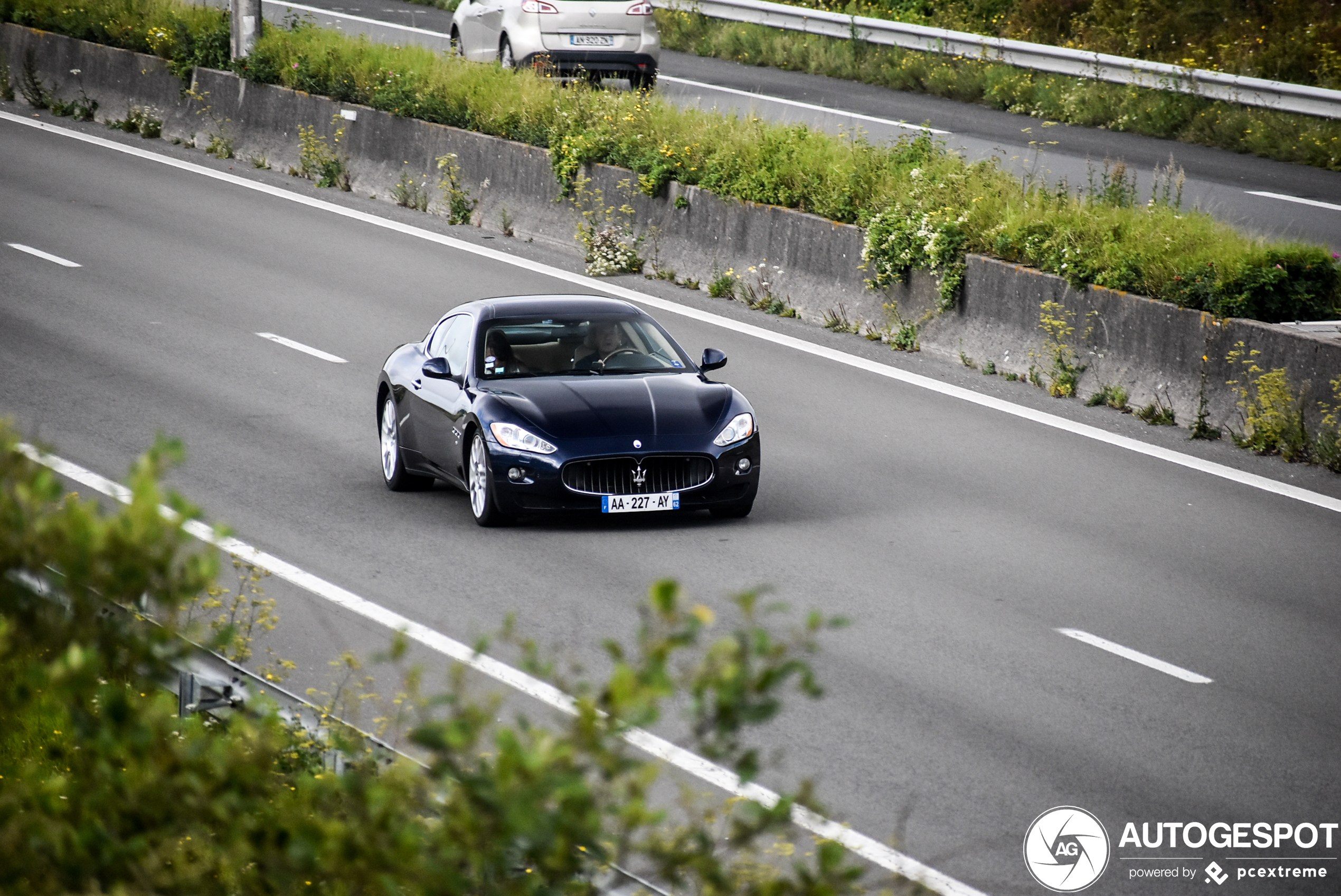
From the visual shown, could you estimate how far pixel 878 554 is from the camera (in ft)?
36.6

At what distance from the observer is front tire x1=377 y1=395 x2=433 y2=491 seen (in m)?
12.7

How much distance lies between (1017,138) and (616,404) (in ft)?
53.2

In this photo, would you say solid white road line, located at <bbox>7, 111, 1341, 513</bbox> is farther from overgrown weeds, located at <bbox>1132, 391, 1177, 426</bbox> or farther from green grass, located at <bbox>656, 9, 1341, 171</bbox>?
green grass, located at <bbox>656, 9, 1341, 171</bbox>

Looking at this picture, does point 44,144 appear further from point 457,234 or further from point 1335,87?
point 1335,87

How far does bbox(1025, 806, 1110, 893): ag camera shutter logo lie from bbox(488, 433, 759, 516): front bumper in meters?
4.68

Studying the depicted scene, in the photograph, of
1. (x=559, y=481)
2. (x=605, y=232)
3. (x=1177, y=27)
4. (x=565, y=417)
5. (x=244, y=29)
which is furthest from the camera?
(x=1177, y=27)

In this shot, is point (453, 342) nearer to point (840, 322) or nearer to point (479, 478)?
point (479, 478)

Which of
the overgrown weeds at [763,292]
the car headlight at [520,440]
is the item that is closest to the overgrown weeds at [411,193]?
the overgrown weeds at [763,292]

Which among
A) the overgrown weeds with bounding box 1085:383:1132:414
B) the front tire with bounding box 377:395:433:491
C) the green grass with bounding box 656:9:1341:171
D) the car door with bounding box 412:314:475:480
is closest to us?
the car door with bounding box 412:314:475:480

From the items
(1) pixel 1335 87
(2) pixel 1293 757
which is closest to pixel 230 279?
(2) pixel 1293 757

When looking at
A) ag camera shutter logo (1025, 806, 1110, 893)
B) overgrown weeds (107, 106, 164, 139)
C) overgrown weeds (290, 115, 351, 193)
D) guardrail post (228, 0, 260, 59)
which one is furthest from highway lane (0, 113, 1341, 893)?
overgrown weeds (107, 106, 164, 139)
